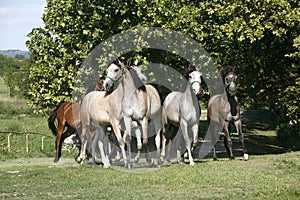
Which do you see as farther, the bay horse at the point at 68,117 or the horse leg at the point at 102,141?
the bay horse at the point at 68,117

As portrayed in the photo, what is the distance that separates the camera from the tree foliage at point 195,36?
81.0 ft

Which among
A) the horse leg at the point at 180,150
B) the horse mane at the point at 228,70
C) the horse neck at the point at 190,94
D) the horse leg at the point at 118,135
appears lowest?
the horse leg at the point at 180,150

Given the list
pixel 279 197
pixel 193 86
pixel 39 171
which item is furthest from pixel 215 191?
pixel 39 171

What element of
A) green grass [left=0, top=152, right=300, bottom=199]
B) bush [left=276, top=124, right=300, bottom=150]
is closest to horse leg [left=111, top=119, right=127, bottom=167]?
green grass [left=0, top=152, right=300, bottom=199]

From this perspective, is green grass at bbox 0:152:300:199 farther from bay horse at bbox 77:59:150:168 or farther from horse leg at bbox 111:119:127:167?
bay horse at bbox 77:59:150:168

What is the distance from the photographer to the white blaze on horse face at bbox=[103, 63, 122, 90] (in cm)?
1652

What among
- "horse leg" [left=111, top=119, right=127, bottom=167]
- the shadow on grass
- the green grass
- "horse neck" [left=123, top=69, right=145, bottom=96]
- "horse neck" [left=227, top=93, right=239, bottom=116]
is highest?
"horse neck" [left=123, top=69, right=145, bottom=96]

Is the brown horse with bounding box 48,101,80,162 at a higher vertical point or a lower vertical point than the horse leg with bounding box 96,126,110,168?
higher

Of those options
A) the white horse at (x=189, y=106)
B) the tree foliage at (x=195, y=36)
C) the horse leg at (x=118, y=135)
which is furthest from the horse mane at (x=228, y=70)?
the tree foliage at (x=195, y=36)

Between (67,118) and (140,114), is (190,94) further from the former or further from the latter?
(67,118)

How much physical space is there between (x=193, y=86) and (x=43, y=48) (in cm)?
1497

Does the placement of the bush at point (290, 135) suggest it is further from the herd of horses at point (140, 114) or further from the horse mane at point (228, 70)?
the horse mane at point (228, 70)

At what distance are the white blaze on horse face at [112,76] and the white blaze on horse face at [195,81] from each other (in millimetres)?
2236

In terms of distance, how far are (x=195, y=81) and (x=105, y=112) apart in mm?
3098
